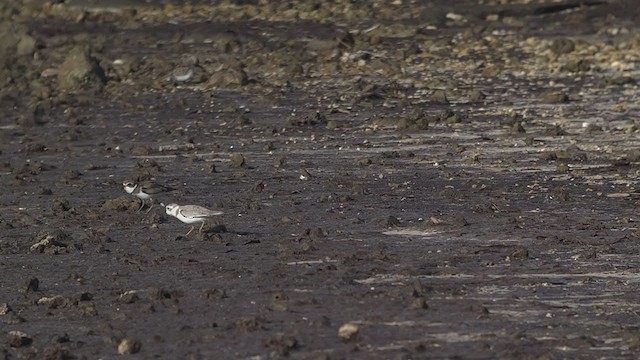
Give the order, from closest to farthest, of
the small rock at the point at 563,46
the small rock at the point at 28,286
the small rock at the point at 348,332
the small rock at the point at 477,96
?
the small rock at the point at 348,332, the small rock at the point at 28,286, the small rock at the point at 477,96, the small rock at the point at 563,46

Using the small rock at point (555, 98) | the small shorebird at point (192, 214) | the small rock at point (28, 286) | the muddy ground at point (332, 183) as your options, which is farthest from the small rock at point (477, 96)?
the small rock at point (28, 286)

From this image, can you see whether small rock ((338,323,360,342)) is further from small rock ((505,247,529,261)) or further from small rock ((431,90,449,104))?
small rock ((431,90,449,104))

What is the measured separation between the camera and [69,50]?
76.3 feet

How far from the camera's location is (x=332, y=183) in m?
12.5

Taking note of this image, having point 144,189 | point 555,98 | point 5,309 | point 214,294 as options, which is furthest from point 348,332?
point 555,98

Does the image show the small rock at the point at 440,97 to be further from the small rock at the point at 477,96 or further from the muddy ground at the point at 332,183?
the small rock at the point at 477,96

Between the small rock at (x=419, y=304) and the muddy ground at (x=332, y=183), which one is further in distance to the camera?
the small rock at (x=419, y=304)

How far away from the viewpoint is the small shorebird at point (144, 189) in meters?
12.0

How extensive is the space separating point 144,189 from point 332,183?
4.46ft

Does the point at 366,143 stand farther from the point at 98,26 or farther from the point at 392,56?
the point at 98,26

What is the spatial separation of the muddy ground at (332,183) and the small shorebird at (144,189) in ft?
0.30

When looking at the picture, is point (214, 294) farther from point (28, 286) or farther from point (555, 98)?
point (555, 98)

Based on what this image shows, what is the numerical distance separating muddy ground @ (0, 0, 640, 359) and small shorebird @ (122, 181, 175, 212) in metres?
0.09

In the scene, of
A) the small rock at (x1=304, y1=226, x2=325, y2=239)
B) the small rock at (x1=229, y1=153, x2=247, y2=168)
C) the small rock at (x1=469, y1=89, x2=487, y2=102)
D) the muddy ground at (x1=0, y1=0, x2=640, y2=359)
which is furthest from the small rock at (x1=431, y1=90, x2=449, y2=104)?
the small rock at (x1=304, y1=226, x2=325, y2=239)
